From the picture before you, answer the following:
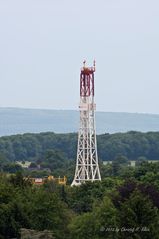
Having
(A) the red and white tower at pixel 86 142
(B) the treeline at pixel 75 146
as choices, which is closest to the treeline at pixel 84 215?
(A) the red and white tower at pixel 86 142

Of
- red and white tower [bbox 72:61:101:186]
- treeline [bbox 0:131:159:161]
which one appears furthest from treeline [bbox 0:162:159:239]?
treeline [bbox 0:131:159:161]

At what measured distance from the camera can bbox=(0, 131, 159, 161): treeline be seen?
121 m

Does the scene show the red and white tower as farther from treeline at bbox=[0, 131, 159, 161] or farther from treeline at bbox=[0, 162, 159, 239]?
treeline at bbox=[0, 131, 159, 161]

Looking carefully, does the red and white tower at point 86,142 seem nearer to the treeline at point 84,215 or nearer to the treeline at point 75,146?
the treeline at point 84,215

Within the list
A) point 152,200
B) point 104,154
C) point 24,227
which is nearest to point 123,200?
point 152,200

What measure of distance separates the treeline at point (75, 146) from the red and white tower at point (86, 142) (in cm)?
5208

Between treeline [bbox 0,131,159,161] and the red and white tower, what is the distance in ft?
171

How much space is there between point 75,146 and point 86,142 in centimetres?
5865

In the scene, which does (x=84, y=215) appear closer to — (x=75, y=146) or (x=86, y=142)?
(x=86, y=142)

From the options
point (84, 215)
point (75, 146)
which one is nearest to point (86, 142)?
point (84, 215)

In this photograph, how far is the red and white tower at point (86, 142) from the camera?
208ft

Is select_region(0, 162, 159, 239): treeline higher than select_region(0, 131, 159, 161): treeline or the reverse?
the reverse

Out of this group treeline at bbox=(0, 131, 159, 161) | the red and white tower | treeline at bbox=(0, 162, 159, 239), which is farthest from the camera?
treeline at bbox=(0, 131, 159, 161)

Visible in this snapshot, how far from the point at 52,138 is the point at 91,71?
73475 millimetres
